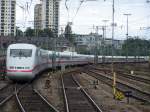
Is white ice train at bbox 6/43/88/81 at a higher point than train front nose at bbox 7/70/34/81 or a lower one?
higher

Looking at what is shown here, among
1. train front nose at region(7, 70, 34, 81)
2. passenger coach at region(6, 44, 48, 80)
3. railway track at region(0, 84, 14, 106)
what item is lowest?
railway track at region(0, 84, 14, 106)

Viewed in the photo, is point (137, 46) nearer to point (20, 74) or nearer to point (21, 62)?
point (21, 62)

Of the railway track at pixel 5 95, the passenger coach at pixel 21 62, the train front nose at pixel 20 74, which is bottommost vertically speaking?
the railway track at pixel 5 95

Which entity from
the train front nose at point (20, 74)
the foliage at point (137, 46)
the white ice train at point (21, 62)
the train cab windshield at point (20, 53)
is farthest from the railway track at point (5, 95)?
the foliage at point (137, 46)

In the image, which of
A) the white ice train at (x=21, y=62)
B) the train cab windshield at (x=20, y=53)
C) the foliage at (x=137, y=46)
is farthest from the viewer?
the foliage at (x=137, y=46)

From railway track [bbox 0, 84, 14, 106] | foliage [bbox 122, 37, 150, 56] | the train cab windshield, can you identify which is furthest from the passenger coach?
foliage [bbox 122, 37, 150, 56]

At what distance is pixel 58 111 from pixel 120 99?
6128 millimetres

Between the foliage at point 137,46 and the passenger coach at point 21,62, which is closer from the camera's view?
the passenger coach at point 21,62

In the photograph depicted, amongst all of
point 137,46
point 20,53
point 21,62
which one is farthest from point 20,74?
point 137,46

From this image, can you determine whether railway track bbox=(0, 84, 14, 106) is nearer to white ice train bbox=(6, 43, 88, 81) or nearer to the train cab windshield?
white ice train bbox=(6, 43, 88, 81)

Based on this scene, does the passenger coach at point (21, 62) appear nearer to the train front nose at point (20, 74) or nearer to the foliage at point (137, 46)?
the train front nose at point (20, 74)

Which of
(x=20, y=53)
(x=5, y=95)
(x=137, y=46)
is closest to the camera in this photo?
(x=5, y=95)

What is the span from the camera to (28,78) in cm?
3188

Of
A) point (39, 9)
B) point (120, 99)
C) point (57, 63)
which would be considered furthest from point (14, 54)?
point (39, 9)
